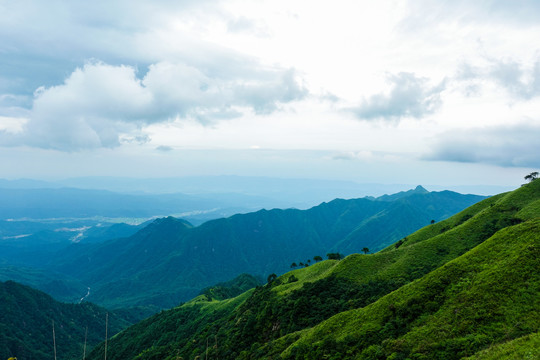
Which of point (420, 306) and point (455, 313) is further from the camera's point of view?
point (420, 306)

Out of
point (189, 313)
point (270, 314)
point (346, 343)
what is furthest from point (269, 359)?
point (189, 313)

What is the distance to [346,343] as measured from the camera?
55.6 metres

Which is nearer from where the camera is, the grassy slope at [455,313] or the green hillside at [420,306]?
the grassy slope at [455,313]

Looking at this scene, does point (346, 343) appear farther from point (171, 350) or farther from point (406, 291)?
point (171, 350)

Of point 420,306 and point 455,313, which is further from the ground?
point 455,313

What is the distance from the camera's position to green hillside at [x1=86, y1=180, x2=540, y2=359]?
44.4m

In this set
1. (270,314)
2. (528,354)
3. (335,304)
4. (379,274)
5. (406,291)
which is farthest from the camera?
(270,314)

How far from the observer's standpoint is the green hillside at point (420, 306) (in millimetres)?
44375

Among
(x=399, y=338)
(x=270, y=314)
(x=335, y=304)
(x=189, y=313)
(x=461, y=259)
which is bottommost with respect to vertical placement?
(x=189, y=313)

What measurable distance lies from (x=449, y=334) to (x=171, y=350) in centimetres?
12168

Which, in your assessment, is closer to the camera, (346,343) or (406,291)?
(346,343)

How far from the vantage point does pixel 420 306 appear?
55562 millimetres

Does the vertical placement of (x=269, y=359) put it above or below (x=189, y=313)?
above

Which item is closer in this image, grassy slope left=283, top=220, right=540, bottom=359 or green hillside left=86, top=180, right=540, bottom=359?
grassy slope left=283, top=220, right=540, bottom=359
